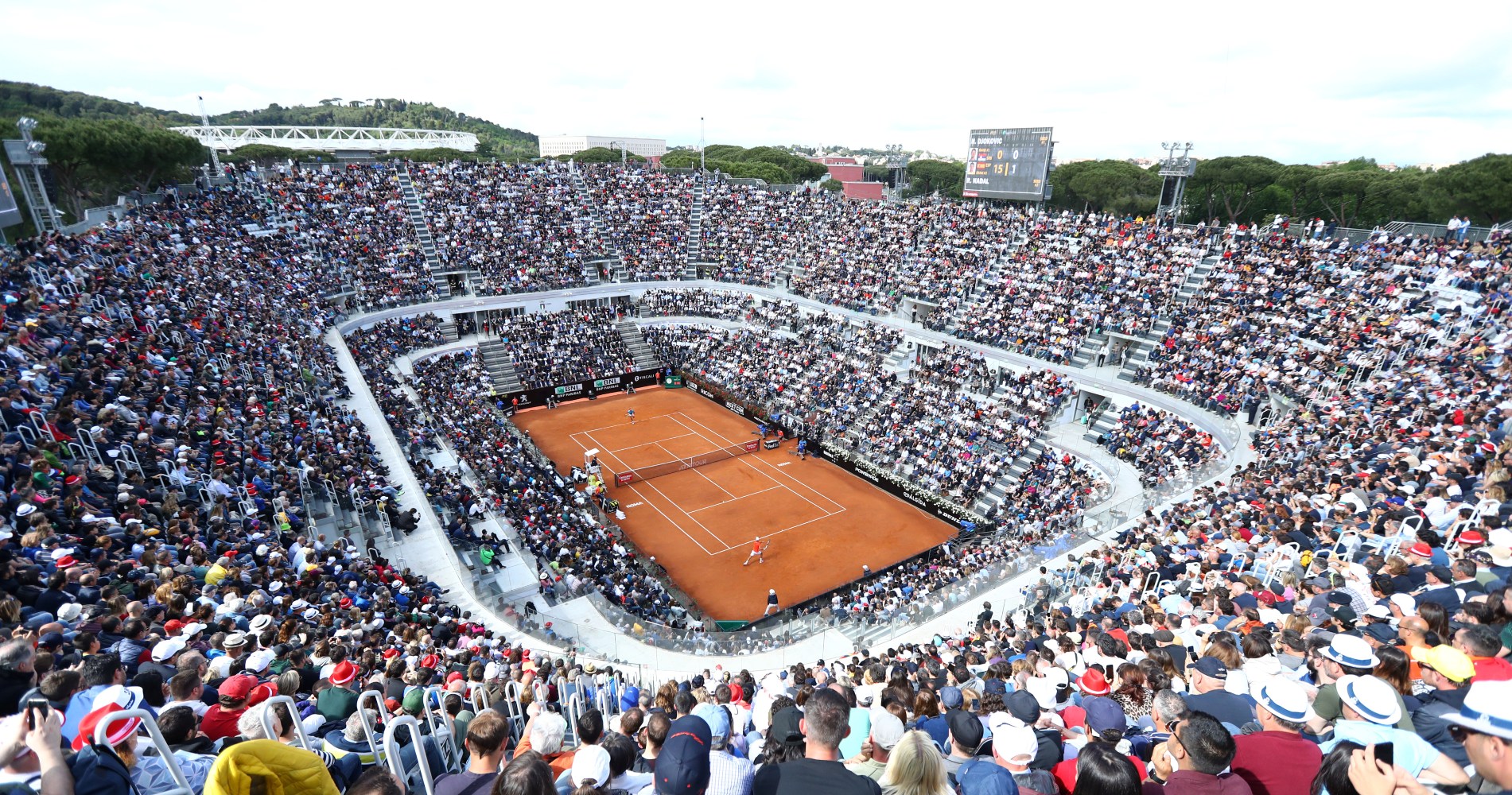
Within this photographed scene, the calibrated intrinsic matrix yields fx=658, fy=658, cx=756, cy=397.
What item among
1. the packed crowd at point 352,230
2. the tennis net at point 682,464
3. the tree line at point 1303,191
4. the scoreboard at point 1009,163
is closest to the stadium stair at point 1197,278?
the scoreboard at point 1009,163

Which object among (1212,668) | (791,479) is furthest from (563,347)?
(1212,668)

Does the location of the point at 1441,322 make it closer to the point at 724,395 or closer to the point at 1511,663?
the point at 1511,663

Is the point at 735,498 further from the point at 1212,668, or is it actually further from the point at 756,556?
the point at 1212,668

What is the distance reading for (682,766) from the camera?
183 inches

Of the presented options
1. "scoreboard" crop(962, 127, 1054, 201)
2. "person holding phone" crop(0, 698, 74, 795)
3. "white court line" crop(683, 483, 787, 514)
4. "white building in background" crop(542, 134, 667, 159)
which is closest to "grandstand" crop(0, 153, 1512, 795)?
"person holding phone" crop(0, 698, 74, 795)

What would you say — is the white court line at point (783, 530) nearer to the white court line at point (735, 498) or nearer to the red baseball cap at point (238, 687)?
the white court line at point (735, 498)

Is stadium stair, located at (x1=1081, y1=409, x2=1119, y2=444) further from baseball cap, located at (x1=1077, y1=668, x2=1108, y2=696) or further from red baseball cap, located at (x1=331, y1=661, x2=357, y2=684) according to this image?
red baseball cap, located at (x1=331, y1=661, x2=357, y2=684)

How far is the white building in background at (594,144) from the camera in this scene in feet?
517

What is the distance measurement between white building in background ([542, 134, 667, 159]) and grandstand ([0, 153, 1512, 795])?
376 ft

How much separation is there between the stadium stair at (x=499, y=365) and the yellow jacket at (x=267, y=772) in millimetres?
41150

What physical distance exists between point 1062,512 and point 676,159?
87892 millimetres

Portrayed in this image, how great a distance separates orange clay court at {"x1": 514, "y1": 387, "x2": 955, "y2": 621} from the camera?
25609 millimetres

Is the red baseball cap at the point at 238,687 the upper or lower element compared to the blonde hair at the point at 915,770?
lower

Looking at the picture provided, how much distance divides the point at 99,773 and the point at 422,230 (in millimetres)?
51719
